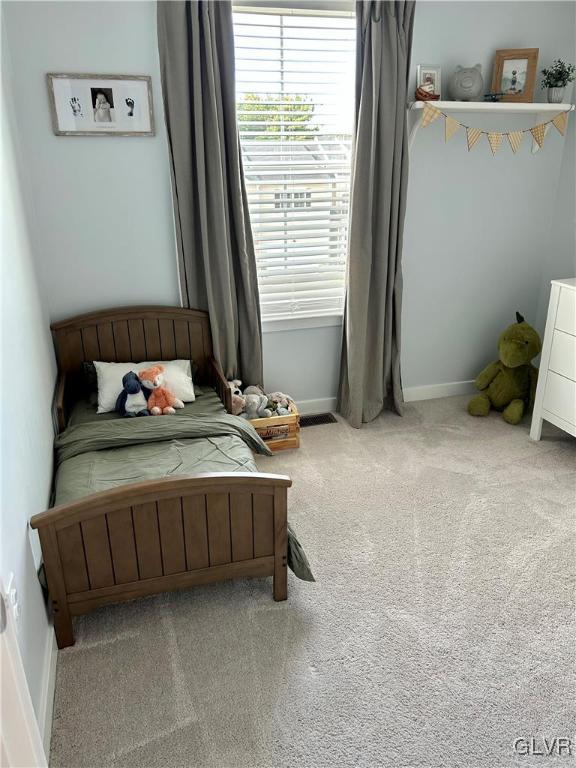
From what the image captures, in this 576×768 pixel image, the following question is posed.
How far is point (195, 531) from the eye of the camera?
1.98m

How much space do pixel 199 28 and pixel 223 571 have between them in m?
2.41

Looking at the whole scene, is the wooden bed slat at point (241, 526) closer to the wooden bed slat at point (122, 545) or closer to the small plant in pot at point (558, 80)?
the wooden bed slat at point (122, 545)

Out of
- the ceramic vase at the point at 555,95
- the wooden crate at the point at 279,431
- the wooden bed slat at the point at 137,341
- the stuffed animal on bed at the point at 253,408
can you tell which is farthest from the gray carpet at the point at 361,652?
the ceramic vase at the point at 555,95

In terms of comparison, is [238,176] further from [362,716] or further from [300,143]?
[362,716]

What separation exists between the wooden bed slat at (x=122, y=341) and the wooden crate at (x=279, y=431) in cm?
75

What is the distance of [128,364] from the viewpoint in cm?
289

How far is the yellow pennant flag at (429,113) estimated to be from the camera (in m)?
3.05

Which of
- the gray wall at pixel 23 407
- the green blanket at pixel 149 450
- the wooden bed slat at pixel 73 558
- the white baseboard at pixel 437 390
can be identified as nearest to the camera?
the gray wall at pixel 23 407

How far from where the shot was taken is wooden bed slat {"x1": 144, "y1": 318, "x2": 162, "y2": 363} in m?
3.03

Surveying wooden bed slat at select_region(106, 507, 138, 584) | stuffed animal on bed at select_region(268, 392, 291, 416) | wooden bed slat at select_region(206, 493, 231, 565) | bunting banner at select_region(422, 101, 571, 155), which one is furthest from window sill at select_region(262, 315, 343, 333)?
wooden bed slat at select_region(106, 507, 138, 584)

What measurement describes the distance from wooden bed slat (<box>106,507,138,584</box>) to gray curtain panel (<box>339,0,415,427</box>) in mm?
1888

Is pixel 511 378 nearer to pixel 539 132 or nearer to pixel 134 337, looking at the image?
pixel 539 132

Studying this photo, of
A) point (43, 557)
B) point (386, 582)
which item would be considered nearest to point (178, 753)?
point (43, 557)

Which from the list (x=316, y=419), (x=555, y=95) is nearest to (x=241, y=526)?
(x=316, y=419)
